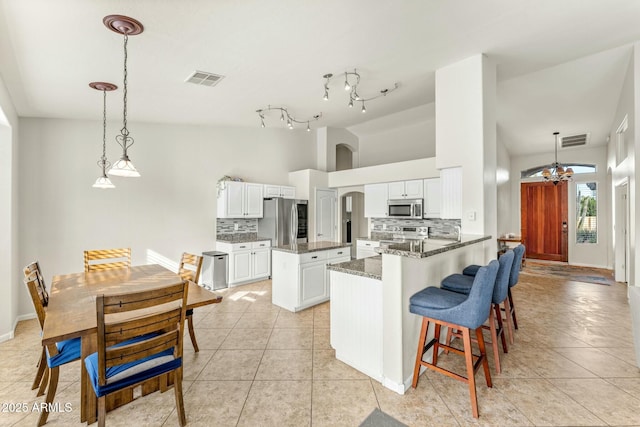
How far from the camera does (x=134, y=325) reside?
5.31ft

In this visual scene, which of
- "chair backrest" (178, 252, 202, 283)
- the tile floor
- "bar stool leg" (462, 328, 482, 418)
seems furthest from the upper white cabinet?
"chair backrest" (178, 252, 202, 283)

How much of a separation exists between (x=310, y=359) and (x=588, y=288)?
557 centimetres

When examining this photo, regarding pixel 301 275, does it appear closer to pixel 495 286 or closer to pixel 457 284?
pixel 457 284

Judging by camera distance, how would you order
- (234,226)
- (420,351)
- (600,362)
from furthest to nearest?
(234,226) → (600,362) → (420,351)

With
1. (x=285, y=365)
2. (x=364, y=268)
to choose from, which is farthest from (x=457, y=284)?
(x=285, y=365)

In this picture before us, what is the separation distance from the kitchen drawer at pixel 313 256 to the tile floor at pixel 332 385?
794mm

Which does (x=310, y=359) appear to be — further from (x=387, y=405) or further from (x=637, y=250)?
(x=637, y=250)

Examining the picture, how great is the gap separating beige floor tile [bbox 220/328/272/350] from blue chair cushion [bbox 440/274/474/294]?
1855 millimetres

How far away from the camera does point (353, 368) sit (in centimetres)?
249

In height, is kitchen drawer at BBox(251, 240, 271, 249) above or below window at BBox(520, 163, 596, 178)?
below

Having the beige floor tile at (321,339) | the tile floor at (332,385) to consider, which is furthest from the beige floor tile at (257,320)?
the beige floor tile at (321,339)

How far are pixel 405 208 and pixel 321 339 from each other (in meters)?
3.25

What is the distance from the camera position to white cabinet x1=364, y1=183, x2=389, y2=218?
5.90 metres

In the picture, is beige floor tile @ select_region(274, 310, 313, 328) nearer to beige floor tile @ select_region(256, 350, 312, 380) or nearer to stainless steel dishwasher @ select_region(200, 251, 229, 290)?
beige floor tile @ select_region(256, 350, 312, 380)
